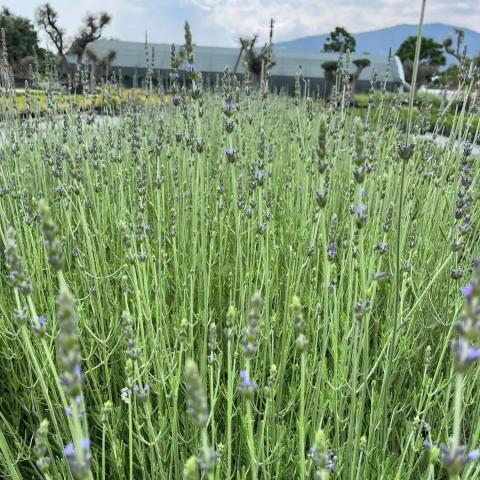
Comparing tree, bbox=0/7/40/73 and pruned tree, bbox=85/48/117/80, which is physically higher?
tree, bbox=0/7/40/73

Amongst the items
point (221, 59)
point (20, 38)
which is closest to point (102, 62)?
point (221, 59)

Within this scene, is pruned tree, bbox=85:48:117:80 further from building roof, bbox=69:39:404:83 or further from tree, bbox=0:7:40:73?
tree, bbox=0:7:40:73

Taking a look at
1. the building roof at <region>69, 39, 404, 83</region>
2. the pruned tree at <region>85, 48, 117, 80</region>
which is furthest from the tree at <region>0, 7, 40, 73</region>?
the pruned tree at <region>85, 48, 117, 80</region>

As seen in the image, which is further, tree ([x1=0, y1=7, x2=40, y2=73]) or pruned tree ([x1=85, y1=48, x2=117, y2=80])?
tree ([x1=0, y1=7, x2=40, y2=73])

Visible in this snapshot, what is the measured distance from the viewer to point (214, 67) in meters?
35.6

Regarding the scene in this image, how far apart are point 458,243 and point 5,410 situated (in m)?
2.04

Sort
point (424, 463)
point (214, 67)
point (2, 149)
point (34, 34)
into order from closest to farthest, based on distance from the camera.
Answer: point (424, 463) → point (2, 149) → point (214, 67) → point (34, 34)

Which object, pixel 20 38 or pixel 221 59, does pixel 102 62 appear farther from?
pixel 20 38

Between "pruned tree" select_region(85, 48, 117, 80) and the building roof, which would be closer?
"pruned tree" select_region(85, 48, 117, 80)

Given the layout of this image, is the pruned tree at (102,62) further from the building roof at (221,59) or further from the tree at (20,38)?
the tree at (20,38)

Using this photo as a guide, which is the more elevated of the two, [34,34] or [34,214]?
[34,34]

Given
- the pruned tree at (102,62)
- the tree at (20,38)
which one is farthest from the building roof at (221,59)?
the pruned tree at (102,62)

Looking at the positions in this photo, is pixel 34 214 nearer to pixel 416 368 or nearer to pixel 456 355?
pixel 416 368

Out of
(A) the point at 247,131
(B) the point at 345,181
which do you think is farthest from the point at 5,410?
(A) the point at 247,131
